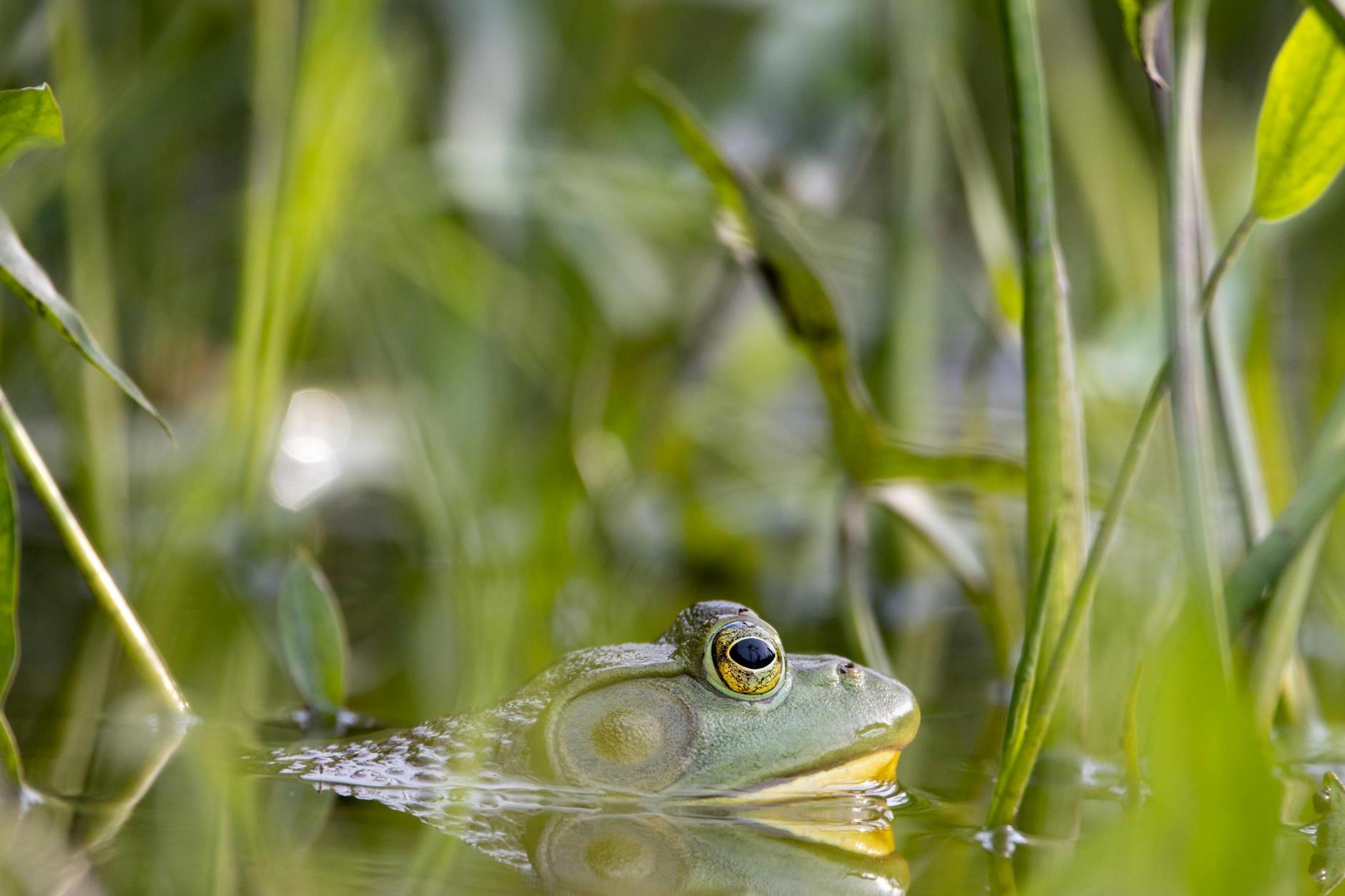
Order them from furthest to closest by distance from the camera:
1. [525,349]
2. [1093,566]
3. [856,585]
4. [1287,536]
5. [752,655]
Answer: [525,349], [856,585], [752,655], [1287,536], [1093,566]

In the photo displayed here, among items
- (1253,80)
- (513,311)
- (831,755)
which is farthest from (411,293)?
(1253,80)

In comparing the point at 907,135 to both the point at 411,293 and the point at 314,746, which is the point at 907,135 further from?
the point at 314,746

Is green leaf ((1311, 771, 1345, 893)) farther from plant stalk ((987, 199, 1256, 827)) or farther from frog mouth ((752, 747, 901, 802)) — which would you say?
frog mouth ((752, 747, 901, 802))

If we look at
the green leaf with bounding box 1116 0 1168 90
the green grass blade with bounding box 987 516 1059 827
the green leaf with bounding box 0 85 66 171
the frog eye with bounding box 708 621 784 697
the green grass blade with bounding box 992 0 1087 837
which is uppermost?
the green leaf with bounding box 1116 0 1168 90

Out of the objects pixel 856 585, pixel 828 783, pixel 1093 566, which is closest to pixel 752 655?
pixel 828 783

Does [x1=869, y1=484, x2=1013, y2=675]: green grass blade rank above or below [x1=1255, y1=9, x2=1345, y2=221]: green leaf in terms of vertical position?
below

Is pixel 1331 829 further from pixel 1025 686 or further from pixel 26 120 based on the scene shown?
pixel 26 120

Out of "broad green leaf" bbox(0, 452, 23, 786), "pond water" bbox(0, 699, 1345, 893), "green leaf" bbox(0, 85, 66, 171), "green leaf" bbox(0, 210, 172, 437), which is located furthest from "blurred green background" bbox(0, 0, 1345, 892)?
"green leaf" bbox(0, 85, 66, 171)
